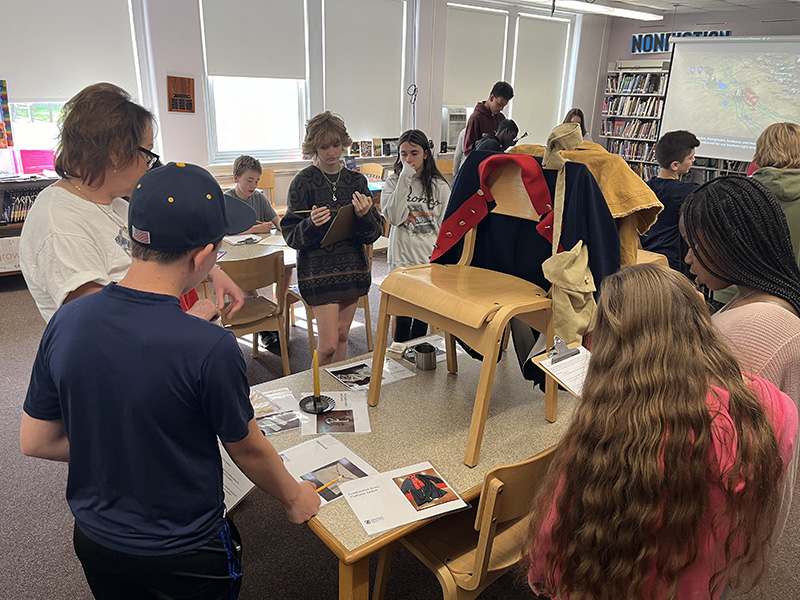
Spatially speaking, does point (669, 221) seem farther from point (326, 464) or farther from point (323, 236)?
point (326, 464)

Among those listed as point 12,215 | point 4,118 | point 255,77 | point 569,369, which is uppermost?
point 255,77

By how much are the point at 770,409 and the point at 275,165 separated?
5672 mm

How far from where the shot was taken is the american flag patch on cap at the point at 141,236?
3.08 feet

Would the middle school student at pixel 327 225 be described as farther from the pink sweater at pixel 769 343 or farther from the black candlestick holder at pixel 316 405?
the pink sweater at pixel 769 343

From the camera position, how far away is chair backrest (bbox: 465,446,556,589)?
47.9 inches

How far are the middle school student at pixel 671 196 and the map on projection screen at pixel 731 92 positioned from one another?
4504mm

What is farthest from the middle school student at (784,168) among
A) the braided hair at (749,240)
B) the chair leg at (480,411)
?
the chair leg at (480,411)

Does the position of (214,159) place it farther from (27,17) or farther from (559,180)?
Result: (559,180)

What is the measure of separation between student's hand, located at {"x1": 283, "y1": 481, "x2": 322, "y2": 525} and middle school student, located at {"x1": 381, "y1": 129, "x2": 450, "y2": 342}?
5.92 ft

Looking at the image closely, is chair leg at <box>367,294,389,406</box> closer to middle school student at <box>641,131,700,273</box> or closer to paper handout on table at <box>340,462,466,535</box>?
paper handout on table at <box>340,462,466,535</box>

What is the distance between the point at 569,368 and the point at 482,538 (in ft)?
1.53

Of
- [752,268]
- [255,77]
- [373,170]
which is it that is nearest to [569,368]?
[752,268]

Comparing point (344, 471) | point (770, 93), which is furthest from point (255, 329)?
point (770, 93)

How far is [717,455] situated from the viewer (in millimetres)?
873
